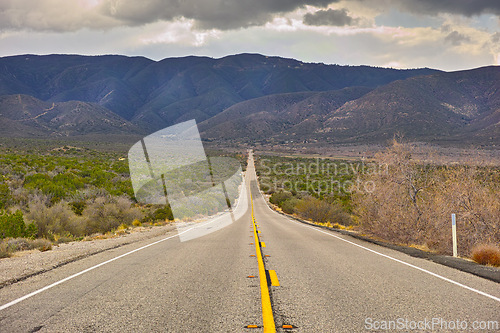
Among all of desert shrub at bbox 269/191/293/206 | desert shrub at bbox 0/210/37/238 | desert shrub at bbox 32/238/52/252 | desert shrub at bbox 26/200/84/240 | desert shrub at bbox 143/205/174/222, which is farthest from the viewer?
desert shrub at bbox 269/191/293/206

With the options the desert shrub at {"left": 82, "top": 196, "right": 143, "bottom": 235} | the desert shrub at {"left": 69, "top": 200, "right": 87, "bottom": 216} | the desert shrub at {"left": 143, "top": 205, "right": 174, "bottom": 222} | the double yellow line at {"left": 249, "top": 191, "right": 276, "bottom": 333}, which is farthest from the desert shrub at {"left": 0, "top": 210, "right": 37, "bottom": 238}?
the double yellow line at {"left": 249, "top": 191, "right": 276, "bottom": 333}

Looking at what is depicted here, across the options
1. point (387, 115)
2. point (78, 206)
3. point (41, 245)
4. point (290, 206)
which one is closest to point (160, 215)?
point (78, 206)

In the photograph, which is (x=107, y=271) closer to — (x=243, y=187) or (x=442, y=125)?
(x=243, y=187)

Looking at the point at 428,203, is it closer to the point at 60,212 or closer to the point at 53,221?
the point at 53,221

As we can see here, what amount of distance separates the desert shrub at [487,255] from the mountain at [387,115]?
103925 millimetres

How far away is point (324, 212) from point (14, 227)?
23.4 m

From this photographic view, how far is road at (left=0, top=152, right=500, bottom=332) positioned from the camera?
189 inches

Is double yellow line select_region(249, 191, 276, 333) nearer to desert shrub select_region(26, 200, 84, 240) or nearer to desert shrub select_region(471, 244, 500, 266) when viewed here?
desert shrub select_region(471, 244, 500, 266)

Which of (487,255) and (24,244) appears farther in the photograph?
(24,244)

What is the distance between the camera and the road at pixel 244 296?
15.8 ft

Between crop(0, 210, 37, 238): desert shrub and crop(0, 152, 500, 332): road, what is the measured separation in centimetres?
600

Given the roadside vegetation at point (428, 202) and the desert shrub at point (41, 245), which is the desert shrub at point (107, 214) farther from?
the roadside vegetation at point (428, 202)

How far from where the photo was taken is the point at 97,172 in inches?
1362

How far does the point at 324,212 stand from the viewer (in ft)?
102
